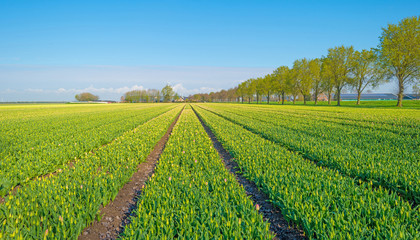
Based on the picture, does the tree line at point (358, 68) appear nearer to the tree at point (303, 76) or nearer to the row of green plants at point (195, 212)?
the tree at point (303, 76)

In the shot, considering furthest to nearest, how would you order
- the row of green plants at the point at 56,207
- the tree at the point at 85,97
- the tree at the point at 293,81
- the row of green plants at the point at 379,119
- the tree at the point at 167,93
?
the tree at the point at 85,97 → the tree at the point at 167,93 → the tree at the point at 293,81 → the row of green plants at the point at 379,119 → the row of green plants at the point at 56,207

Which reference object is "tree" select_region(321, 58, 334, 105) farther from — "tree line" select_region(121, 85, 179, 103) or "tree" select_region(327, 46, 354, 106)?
"tree line" select_region(121, 85, 179, 103)

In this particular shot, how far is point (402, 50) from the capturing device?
3719 cm

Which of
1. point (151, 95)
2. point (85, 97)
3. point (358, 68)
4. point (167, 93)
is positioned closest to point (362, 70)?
point (358, 68)

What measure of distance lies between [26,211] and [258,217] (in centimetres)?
420

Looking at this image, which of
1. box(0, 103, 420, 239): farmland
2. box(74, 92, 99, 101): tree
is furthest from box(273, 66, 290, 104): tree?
box(74, 92, 99, 101): tree

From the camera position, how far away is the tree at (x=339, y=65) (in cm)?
5247

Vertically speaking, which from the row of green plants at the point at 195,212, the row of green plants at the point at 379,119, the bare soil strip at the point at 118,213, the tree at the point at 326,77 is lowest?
the bare soil strip at the point at 118,213

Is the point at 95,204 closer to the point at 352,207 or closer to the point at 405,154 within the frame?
the point at 352,207

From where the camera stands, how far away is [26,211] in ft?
11.9

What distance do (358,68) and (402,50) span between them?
14.0 metres

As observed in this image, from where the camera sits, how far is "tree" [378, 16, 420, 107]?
3603 cm

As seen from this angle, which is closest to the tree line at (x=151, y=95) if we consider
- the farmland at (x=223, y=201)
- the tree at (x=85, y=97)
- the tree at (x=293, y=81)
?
the tree at (x=85, y=97)

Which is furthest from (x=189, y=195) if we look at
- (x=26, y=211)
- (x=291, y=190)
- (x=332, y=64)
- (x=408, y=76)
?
(x=332, y=64)
